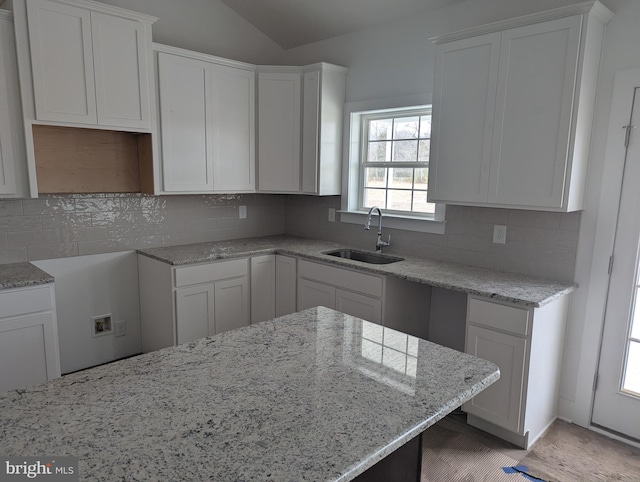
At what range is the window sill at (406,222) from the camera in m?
3.18

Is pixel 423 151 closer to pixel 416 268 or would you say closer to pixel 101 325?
pixel 416 268

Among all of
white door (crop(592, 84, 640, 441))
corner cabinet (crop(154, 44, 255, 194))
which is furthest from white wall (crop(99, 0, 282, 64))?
white door (crop(592, 84, 640, 441))

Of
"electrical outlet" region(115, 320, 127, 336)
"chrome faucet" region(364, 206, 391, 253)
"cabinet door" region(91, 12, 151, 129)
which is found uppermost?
"cabinet door" region(91, 12, 151, 129)

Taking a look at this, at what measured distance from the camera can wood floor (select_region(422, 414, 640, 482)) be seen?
2.23 meters

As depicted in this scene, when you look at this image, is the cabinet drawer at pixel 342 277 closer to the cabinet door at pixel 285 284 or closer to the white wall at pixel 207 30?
the cabinet door at pixel 285 284

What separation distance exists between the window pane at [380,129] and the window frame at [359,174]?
9 cm

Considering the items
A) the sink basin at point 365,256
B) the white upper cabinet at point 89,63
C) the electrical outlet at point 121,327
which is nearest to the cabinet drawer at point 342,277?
the sink basin at point 365,256

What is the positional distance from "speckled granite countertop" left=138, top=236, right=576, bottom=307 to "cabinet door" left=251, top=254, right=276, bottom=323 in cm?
9

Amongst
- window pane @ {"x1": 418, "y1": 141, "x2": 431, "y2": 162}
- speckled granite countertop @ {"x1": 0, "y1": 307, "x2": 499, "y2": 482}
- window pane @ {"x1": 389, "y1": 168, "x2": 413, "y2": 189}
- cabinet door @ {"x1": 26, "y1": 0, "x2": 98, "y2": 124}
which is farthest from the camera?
window pane @ {"x1": 389, "y1": 168, "x2": 413, "y2": 189}

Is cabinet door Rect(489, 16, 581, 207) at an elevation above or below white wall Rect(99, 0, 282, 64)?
below

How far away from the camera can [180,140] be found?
10.7 ft

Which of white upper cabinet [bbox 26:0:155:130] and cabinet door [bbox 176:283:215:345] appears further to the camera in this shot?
cabinet door [bbox 176:283:215:345]

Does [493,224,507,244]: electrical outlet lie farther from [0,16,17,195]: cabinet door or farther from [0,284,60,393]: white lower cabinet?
[0,16,17,195]: cabinet door

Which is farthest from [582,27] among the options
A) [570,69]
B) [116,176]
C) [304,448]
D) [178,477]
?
[116,176]
